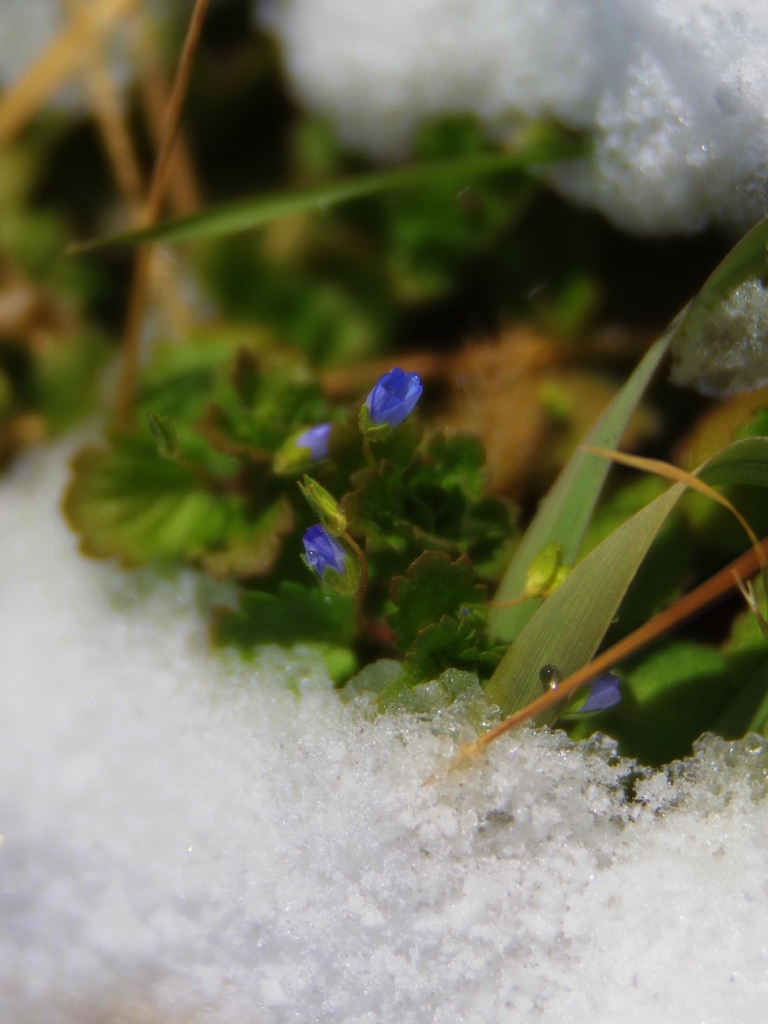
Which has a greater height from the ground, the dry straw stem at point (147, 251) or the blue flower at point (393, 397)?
the dry straw stem at point (147, 251)

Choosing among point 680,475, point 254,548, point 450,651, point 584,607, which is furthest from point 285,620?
point 680,475

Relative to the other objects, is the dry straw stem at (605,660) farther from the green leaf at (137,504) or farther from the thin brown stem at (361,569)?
the green leaf at (137,504)

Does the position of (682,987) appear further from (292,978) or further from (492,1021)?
(292,978)

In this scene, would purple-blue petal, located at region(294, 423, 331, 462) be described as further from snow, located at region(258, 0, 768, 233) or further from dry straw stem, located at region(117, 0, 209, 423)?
snow, located at region(258, 0, 768, 233)

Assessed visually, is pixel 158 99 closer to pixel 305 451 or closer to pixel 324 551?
pixel 305 451

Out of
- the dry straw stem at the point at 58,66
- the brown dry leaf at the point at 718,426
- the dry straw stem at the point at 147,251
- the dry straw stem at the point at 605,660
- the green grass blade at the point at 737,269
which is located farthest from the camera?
the dry straw stem at the point at 58,66

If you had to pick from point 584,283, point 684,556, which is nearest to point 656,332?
point 584,283

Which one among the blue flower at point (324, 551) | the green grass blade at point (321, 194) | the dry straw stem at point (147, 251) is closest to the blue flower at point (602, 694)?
the blue flower at point (324, 551)
